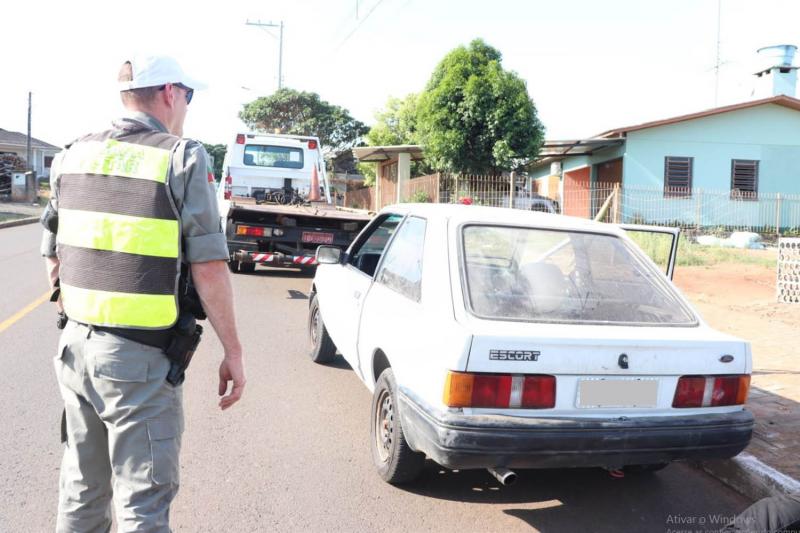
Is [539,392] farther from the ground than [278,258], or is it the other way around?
[278,258]

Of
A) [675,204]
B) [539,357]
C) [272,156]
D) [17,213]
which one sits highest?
[272,156]

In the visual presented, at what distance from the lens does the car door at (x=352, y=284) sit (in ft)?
16.5

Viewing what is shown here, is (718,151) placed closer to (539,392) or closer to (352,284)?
(352,284)

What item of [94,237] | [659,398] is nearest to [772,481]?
[659,398]

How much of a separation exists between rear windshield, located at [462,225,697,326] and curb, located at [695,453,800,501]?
986 mm

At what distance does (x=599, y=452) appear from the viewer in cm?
334

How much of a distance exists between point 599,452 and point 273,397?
2.87m

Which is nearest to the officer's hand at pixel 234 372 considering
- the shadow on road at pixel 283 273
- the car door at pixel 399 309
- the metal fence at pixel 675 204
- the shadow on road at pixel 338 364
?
the car door at pixel 399 309

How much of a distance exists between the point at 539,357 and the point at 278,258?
8.32m

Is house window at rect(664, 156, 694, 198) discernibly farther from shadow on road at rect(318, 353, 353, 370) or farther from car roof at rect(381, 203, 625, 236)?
car roof at rect(381, 203, 625, 236)

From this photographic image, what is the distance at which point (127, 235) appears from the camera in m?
2.29

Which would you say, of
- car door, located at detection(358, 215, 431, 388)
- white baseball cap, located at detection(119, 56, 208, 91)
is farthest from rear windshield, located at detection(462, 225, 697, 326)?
white baseball cap, located at detection(119, 56, 208, 91)

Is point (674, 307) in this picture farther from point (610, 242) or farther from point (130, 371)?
point (130, 371)

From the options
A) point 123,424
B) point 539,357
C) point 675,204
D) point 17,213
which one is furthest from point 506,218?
point 17,213
